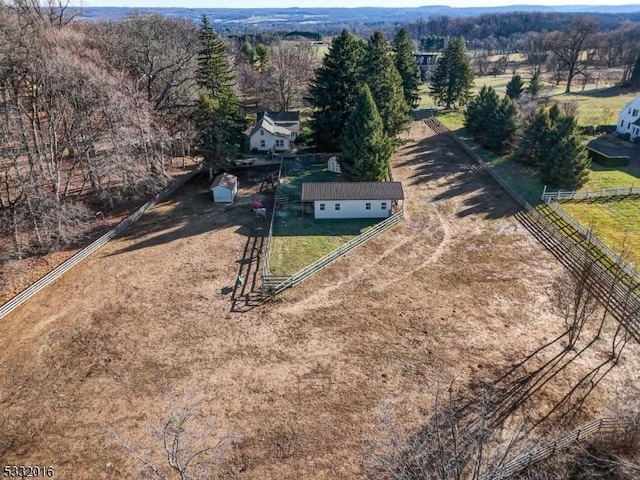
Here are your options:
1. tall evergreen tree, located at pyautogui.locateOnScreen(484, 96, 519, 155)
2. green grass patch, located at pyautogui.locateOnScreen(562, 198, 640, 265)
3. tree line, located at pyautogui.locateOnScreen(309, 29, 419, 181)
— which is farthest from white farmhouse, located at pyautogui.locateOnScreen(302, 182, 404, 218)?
tall evergreen tree, located at pyautogui.locateOnScreen(484, 96, 519, 155)

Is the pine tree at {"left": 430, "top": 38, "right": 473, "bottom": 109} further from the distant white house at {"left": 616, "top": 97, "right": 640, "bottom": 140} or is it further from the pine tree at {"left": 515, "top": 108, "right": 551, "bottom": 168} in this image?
the pine tree at {"left": 515, "top": 108, "right": 551, "bottom": 168}

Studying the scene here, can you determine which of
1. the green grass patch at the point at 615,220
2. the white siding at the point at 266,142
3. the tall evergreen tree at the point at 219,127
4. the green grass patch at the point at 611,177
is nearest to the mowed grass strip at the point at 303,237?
the tall evergreen tree at the point at 219,127

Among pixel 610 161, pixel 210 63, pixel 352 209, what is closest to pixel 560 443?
pixel 352 209

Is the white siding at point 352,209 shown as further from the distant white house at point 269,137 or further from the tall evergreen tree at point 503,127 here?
the tall evergreen tree at point 503,127

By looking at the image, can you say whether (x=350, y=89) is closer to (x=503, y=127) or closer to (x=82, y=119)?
(x=503, y=127)

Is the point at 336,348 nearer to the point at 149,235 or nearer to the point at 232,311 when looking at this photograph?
the point at 232,311

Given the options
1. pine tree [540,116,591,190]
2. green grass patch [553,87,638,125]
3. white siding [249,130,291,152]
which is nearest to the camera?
pine tree [540,116,591,190]
